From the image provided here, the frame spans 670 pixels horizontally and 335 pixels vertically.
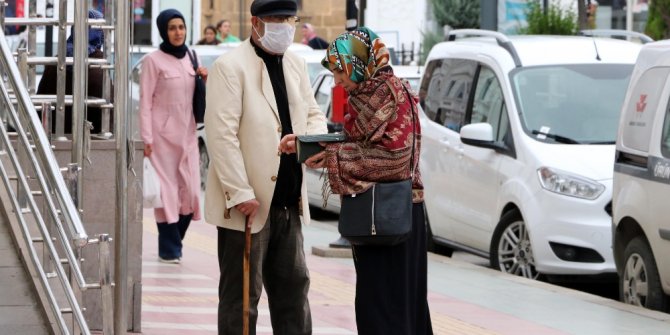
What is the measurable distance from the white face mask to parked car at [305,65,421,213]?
29.5ft

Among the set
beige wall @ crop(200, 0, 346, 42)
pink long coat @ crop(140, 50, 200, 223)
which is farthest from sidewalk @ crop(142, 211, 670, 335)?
beige wall @ crop(200, 0, 346, 42)

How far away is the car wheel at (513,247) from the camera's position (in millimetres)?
12438

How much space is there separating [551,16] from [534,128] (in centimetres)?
1284

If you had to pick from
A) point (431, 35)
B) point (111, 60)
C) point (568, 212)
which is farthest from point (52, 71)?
point (431, 35)

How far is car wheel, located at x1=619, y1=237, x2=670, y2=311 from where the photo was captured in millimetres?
10750

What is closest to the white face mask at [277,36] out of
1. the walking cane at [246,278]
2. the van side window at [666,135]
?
the walking cane at [246,278]

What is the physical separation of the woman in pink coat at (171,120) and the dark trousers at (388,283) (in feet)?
16.9

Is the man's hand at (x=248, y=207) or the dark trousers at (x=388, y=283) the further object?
the man's hand at (x=248, y=207)

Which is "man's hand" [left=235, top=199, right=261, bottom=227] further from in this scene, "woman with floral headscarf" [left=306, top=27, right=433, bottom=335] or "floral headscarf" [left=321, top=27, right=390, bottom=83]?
"floral headscarf" [left=321, top=27, right=390, bottom=83]

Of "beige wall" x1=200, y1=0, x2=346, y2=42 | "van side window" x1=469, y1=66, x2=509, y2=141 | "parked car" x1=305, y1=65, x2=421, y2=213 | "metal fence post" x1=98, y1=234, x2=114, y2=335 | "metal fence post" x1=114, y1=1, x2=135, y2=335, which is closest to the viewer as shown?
"metal fence post" x1=98, y1=234, x2=114, y2=335

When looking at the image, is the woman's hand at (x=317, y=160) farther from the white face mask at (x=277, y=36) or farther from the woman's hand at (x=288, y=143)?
the white face mask at (x=277, y=36)

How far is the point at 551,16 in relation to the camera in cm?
2531

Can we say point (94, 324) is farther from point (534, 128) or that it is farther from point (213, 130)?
point (534, 128)

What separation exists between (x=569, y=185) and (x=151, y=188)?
10.1 ft
